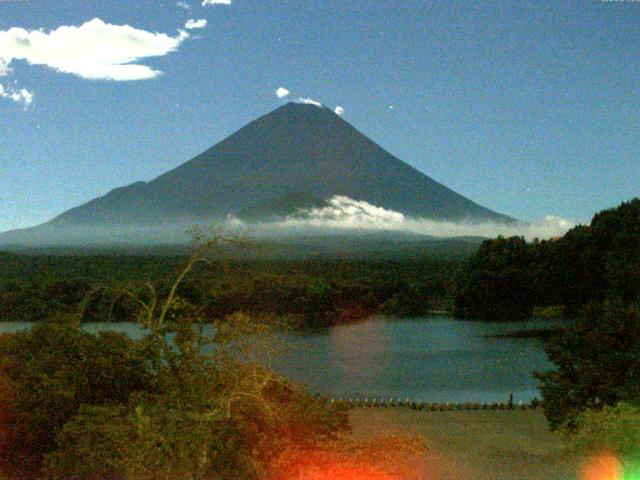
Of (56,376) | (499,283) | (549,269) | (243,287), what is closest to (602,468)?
(56,376)

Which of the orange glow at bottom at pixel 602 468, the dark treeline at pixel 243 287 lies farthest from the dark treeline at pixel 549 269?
the orange glow at bottom at pixel 602 468

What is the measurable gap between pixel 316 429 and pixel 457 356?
1827 centimetres

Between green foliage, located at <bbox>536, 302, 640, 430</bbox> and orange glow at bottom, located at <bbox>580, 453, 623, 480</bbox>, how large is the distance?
207cm

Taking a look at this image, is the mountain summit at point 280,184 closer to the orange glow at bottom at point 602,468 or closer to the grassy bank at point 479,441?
the grassy bank at point 479,441

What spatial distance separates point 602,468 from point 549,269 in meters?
23.5

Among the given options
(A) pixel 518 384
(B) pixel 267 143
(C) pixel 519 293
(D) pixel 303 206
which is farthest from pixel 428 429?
(B) pixel 267 143

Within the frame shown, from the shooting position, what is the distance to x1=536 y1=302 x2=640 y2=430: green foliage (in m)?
11.8

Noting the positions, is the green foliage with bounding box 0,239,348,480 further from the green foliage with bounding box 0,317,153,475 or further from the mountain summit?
the mountain summit

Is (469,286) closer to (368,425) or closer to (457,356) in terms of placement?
(457,356)

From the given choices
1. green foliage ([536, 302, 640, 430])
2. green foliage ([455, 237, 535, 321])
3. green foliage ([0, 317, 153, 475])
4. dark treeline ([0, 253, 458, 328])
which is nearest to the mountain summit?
dark treeline ([0, 253, 458, 328])

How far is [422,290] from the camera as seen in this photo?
38594 millimetres

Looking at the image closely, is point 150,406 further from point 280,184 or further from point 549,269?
point 280,184

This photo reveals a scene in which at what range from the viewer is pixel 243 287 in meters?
29.4

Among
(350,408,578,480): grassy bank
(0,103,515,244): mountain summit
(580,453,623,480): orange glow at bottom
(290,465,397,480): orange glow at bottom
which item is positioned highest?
(0,103,515,244): mountain summit
